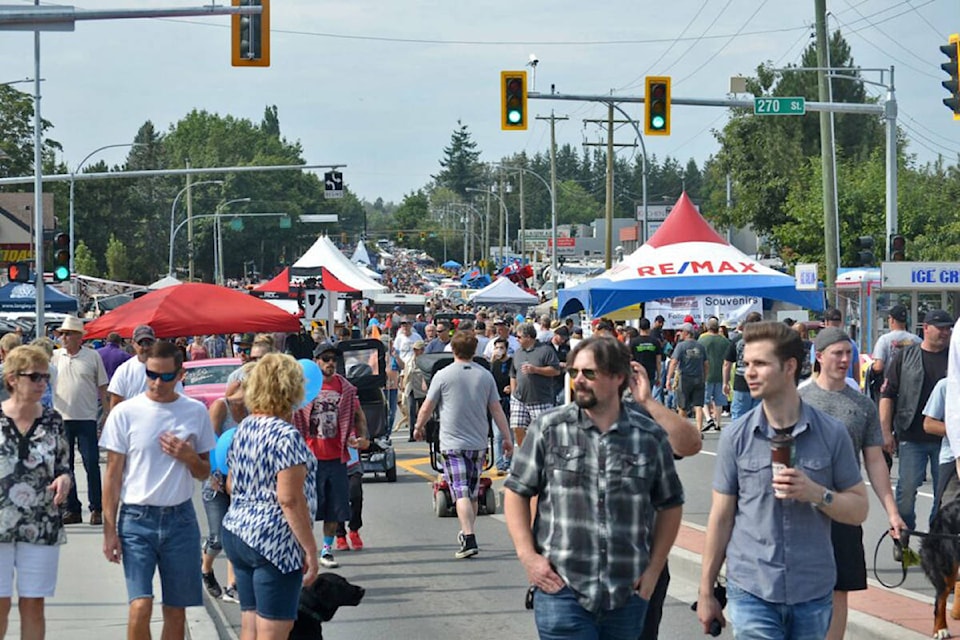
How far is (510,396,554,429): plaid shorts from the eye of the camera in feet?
53.0

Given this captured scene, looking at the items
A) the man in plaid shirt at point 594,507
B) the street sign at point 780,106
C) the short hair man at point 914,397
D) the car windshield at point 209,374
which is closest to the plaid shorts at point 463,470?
the short hair man at point 914,397

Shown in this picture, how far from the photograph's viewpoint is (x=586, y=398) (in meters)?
4.85

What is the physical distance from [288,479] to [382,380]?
896 cm

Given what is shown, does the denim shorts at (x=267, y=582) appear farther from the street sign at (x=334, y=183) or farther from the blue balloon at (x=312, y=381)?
the street sign at (x=334, y=183)

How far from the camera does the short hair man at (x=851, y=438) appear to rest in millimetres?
6383

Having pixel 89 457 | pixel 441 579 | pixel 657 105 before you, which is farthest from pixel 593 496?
pixel 657 105

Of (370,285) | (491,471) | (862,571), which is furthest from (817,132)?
(862,571)

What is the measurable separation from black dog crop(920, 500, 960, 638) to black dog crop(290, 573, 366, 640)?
10.6 feet

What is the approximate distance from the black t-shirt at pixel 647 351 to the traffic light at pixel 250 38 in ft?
23.7

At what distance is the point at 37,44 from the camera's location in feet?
107

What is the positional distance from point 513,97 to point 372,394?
880cm

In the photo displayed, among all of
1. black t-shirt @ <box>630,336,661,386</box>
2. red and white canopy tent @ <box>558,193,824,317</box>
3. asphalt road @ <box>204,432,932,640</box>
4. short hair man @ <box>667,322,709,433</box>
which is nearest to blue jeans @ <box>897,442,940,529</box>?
asphalt road @ <box>204,432,932,640</box>

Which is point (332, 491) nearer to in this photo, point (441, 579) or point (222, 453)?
point (441, 579)

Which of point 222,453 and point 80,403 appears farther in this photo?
point 80,403
